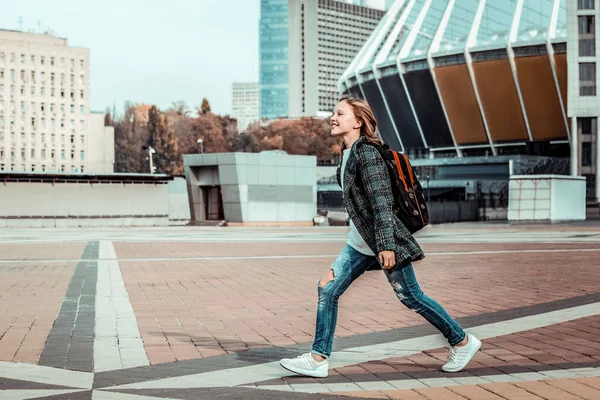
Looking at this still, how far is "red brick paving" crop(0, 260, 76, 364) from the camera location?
21.9 feet

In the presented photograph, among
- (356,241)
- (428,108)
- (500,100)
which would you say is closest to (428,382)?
(356,241)

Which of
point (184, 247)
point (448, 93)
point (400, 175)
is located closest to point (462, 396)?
point (400, 175)

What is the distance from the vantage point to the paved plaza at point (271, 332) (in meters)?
5.22

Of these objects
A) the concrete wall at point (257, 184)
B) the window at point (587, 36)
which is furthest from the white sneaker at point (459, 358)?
the window at point (587, 36)

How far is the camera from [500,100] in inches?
2776

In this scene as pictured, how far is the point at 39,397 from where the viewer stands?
488 cm

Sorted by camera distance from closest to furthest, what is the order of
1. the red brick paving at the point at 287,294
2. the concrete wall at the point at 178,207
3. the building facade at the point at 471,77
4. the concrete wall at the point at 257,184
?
1. the red brick paving at the point at 287,294
2. the concrete wall at the point at 257,184
3. the concrete wall at the point at 178,207
4. the building facade at the point at 471,77

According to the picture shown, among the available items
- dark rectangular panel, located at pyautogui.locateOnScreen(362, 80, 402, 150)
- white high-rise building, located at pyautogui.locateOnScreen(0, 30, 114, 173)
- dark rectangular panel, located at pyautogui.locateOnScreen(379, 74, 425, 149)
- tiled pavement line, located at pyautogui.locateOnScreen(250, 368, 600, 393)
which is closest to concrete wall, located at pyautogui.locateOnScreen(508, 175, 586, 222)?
tiled pavement line, located at pyautogui.locateOnScreen(250, 368, 600, 393)

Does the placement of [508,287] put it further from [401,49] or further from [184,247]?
[401,49]

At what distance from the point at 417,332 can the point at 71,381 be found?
3.04 meters

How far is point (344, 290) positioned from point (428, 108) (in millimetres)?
69386

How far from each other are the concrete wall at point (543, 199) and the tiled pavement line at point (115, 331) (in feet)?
87.3

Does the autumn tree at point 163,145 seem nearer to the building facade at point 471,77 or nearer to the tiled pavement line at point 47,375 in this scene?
the building facade at point 471,77

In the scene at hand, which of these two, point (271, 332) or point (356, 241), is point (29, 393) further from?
point (271, 332)
